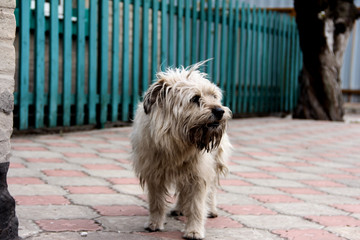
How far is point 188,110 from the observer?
2977 millimetres

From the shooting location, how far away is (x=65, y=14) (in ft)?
23.3

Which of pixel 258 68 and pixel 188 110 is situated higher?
pixel 258 68

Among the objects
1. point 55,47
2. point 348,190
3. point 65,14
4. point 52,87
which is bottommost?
point 348,190

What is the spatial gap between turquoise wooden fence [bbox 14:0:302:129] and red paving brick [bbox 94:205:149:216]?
3413 millimetres

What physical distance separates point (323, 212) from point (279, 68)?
8.43 meters

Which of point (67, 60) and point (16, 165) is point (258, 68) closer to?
point (67, 60)

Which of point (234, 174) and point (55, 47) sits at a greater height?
point (55, 47)

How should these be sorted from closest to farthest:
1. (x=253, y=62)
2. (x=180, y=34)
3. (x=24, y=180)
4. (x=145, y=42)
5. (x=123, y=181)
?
(x=24, y=180) < (x=123, y=181) < (x=145, y=42) < (x=180, y=34) < (x=253, y=62)

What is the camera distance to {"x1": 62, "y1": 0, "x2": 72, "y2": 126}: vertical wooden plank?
23.3 ft

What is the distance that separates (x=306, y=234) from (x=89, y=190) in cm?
179

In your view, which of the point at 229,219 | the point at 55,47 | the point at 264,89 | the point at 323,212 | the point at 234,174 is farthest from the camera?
the point at 264,89

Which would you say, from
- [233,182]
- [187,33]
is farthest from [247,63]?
[233,182]

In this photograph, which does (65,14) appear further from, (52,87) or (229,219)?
(229,219)

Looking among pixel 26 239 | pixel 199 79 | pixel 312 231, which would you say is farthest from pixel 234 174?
pixel 26 239
